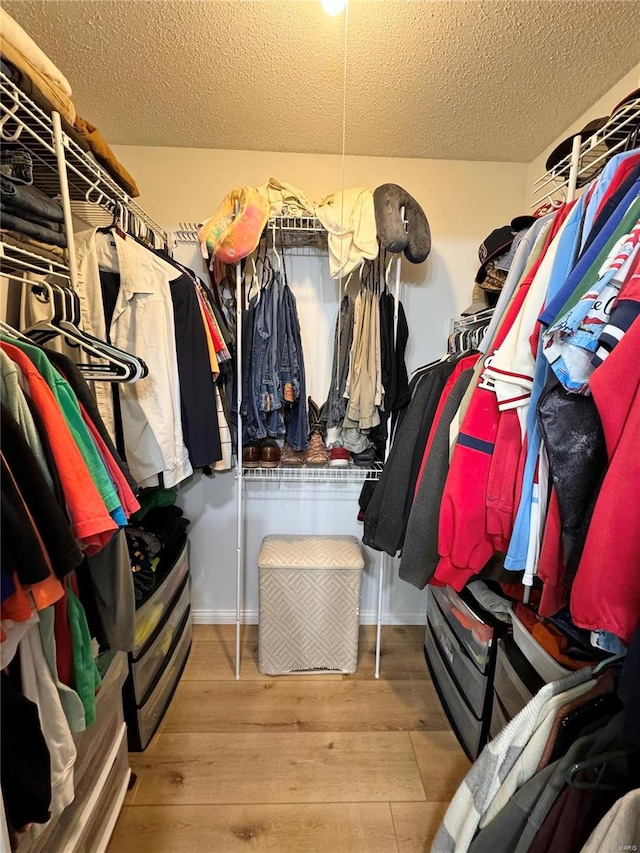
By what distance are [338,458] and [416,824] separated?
1278 mm

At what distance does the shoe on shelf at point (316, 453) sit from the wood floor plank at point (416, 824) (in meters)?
1.22

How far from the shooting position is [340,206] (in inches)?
61.0

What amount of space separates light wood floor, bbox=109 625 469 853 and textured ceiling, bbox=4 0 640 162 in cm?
244

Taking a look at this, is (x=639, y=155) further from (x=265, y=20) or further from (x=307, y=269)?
(x=307, y=269)

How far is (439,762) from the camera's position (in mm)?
1424

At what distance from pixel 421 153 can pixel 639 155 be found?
132 cm

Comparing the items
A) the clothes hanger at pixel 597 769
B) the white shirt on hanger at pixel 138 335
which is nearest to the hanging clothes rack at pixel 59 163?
the white shirt on hanger at pixel 138 335

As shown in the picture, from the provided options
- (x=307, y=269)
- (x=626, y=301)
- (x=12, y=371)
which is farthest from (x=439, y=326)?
(x=12, y=371)

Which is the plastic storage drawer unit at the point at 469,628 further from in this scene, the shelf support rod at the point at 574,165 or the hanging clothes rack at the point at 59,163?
the hanging clothes rack at the point at 59,163

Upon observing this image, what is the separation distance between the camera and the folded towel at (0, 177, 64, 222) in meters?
0.87

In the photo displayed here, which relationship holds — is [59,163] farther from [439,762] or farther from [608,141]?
[439,762]

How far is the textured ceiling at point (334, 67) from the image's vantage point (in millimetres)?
1167

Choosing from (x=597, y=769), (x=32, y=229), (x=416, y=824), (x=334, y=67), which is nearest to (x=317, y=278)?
(x=334, y=67)

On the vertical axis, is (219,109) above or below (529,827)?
above
